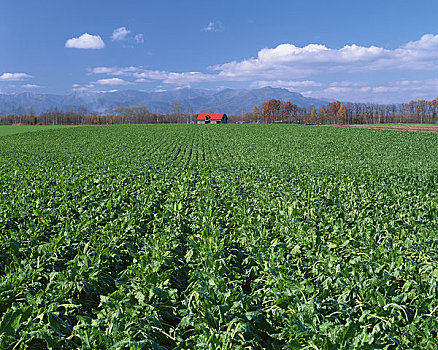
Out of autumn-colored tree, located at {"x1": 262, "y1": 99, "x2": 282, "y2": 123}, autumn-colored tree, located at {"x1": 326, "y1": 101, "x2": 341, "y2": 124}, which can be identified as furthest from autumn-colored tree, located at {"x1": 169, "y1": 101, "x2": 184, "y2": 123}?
autumn-colored tree, located at {"x1": 326, "y1": 101, "x2": 341, "y2": 124}

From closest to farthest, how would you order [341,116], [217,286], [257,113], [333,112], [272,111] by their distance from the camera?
1. [217,286]
2. [341,116]
3. [272,111]
4. [257,113]
5. [333,112]

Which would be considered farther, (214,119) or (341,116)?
(341,116)

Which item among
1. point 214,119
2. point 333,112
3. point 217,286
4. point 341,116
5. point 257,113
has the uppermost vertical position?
point 333,112

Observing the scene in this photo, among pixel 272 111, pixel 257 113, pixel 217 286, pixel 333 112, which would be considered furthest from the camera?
pixel 333 112

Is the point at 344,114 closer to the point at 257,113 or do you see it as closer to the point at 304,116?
the point at 304,116

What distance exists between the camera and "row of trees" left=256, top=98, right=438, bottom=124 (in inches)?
5300

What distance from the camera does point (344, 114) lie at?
137 metres

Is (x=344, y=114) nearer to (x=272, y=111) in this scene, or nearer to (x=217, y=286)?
(x=272, y=111)

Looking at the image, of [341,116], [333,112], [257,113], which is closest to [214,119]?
[257,113]

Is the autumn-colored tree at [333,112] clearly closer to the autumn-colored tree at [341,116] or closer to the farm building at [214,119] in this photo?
the autumn-colored tree at [341,116]

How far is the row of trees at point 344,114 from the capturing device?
134625mm

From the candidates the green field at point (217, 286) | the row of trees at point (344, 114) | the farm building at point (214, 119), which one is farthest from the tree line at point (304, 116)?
the green field at point (217, 286)

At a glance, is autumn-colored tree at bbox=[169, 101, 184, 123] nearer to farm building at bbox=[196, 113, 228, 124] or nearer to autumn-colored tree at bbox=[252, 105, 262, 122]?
farm building at bbox=[196, 113, 228, 124]

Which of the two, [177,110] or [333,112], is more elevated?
[177,110]
